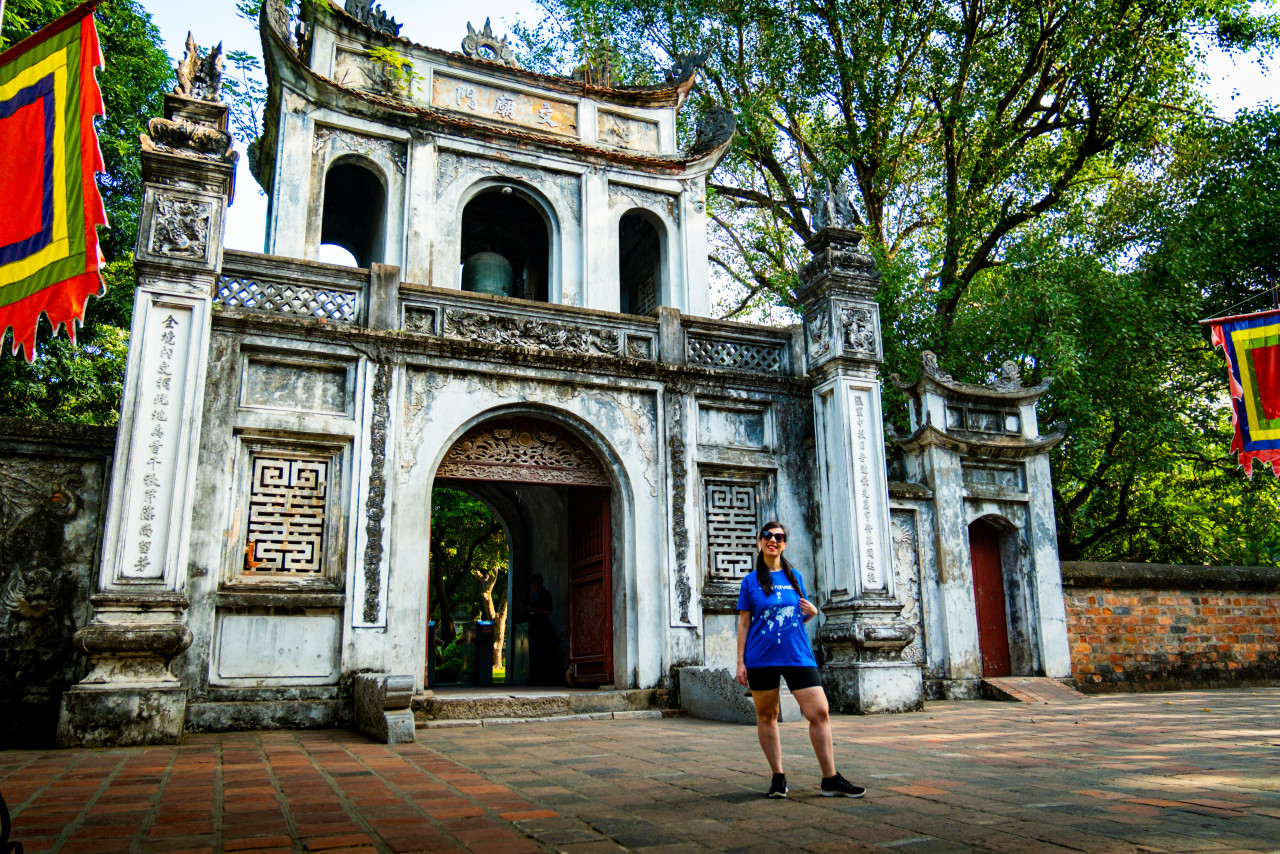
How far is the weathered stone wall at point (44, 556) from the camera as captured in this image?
286 inches

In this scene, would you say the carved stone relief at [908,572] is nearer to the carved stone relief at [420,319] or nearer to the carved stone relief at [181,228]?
the carved stone relief at [420,319]

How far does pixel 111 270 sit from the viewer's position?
14211mm

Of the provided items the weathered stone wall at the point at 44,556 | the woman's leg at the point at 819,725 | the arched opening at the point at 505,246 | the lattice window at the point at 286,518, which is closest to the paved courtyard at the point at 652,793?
the woman's leg at the point at 819,725

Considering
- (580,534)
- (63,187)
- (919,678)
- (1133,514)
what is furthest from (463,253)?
(1133,514)

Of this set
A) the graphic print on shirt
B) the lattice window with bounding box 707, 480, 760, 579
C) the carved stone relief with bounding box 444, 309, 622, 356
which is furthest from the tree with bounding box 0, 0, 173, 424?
the graphic print on shirt

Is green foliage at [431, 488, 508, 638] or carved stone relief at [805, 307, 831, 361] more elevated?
carved stone relief at [805, 307, 831, 361]

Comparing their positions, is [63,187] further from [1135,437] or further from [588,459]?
[1135,437]

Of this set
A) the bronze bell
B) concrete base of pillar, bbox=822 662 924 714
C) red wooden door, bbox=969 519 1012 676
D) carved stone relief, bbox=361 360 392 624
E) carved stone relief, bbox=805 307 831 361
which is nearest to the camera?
carved stone relief, bbox=361 360 392 624

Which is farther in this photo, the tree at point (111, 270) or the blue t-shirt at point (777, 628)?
the tree at point (111, 270)

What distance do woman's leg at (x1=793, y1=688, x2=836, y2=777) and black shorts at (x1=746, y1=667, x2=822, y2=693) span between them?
0.17ft

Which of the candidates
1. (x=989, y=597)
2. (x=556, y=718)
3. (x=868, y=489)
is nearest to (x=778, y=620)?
(x=556, y=718)

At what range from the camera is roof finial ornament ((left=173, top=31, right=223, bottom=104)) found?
827 centimetres

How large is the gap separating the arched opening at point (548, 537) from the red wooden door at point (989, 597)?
4.71 m

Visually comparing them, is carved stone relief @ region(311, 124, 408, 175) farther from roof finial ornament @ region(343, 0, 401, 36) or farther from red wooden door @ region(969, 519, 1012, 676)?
red wooden door @ region(969, 519, 1012, 676)
